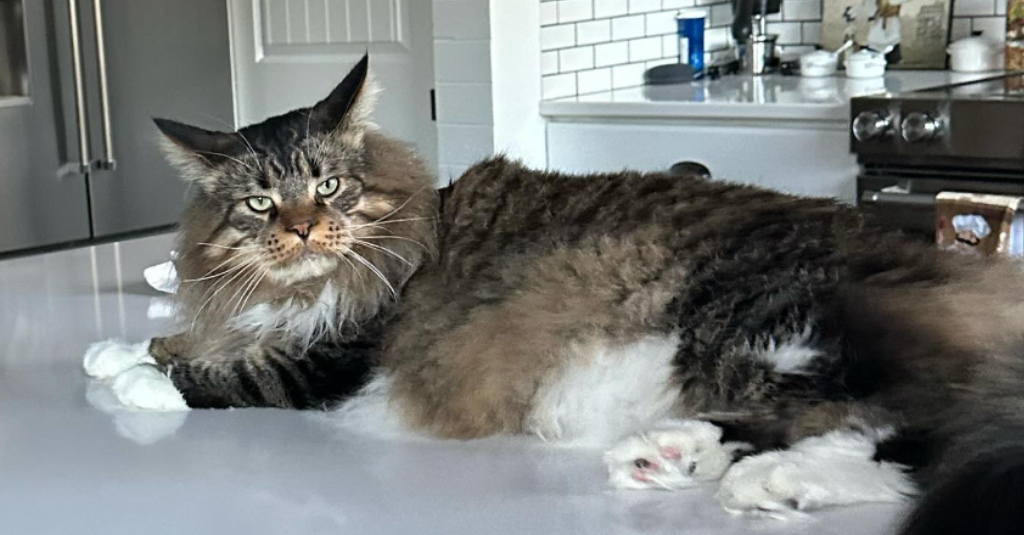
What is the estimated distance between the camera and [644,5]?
3473mm

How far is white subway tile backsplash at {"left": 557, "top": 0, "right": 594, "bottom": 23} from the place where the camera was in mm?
3133

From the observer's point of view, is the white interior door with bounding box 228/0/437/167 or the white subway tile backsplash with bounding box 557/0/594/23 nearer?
the white subway tile backsplash with bounding box 557/0/594/23

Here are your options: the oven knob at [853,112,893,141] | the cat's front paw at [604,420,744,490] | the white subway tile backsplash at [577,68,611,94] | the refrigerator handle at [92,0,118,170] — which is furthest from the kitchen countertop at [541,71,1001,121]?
the cat's front paw at [604,420,744,490]

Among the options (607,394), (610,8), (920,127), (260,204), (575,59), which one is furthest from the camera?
(610,8)

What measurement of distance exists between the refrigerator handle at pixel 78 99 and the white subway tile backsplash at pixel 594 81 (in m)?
1.56

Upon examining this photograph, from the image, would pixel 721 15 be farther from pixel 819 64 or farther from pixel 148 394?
pixel 148 394

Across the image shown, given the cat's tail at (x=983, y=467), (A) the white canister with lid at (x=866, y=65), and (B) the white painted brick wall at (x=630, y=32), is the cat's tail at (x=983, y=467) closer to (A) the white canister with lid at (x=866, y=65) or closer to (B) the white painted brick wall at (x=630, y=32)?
(B) the white painted brick wall at (x=630, y=32)

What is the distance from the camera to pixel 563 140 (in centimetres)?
318

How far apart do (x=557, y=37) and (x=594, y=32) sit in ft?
0.58

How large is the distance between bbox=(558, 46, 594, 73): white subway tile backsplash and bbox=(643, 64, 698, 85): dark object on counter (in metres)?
0.27

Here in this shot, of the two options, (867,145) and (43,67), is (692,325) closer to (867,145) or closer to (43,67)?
(867,145)

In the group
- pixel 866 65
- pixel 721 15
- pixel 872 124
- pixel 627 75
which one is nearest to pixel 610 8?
pixel 627 75

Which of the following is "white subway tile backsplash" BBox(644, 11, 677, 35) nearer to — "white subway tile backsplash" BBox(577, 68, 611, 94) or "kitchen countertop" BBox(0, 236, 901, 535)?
"white subway tile backsplash" BBox(577, 68, 611, 94)

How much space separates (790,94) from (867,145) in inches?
→ 17.7
